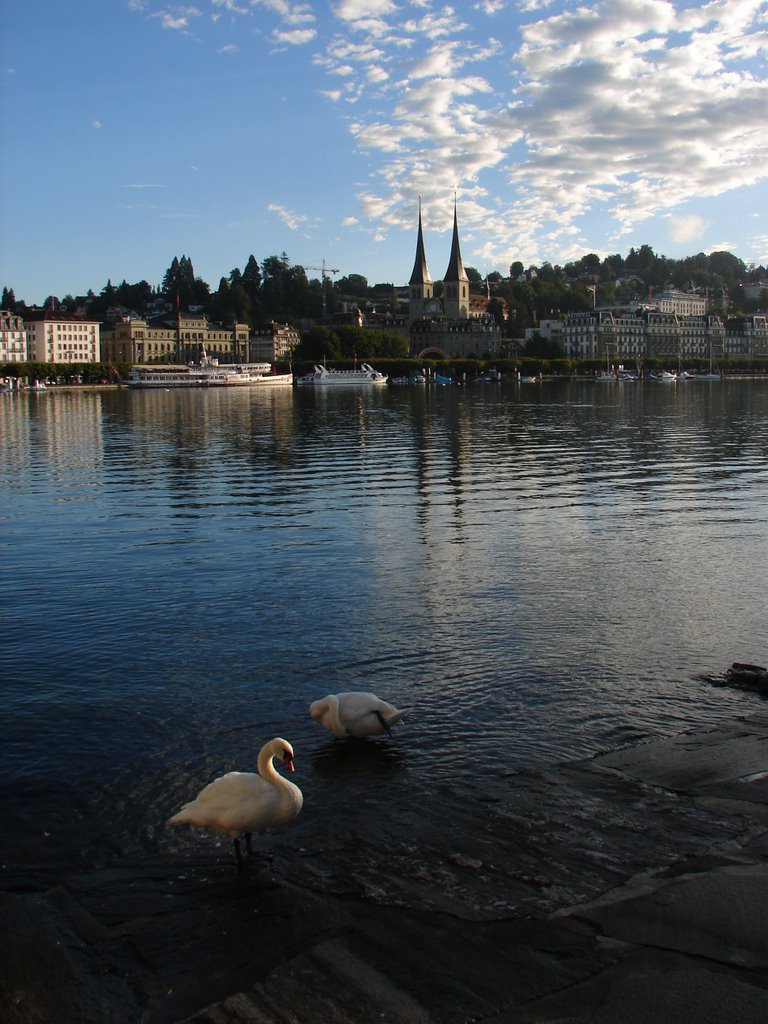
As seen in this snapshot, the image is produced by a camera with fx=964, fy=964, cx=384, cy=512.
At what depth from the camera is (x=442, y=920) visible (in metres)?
6.32

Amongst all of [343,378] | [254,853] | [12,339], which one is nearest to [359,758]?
[254,853]

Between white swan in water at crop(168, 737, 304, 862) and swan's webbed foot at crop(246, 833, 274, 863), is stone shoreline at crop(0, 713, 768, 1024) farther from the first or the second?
white swan in water at crop(168, 737, 304, 862)

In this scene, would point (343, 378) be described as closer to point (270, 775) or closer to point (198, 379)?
point (198, 379)

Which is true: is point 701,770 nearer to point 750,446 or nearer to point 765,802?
point 765,802

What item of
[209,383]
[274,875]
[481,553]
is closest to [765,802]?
[274,875]

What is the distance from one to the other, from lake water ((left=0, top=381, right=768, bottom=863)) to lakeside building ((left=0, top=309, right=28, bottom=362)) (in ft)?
575

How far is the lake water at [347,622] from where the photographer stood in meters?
9.16

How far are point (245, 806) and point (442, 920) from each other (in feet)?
5.59

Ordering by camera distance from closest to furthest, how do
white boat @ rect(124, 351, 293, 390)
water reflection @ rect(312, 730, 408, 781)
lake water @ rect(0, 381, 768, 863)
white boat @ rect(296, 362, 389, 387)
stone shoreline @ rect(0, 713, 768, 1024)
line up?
stone shoreline @ rect(0, 713, 768, 1024), water reflection @ rect(312, 730, 408, 781), lake water @ rect(0, 381, 768, 863), white boat @ rect(124, 351, 293, 390), white boat @ rect(296, 362, 389, 387)

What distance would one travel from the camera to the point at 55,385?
544 ft

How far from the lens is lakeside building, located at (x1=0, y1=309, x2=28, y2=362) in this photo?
191m

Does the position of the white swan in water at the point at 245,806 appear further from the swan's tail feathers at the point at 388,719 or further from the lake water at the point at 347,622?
the swan's tail feathers at the point at 388,719

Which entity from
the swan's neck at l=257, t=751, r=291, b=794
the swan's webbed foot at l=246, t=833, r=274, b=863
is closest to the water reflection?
the swan's webbed foot at l=246, t=833, r=274, b=863

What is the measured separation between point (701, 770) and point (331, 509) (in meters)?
15.9
